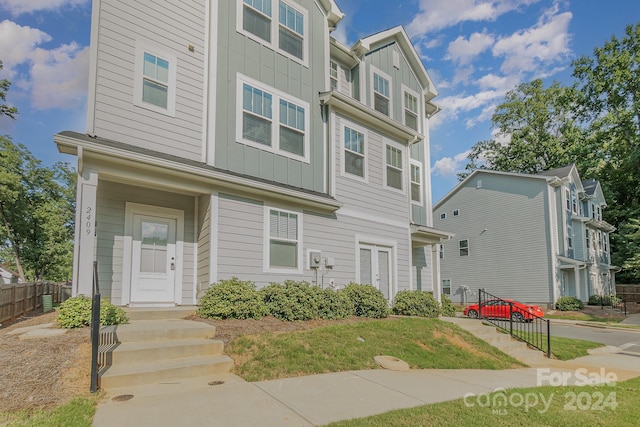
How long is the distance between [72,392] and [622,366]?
10.9 metres

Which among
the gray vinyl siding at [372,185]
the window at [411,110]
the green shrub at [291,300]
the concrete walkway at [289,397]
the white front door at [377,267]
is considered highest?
the window at [411,110]

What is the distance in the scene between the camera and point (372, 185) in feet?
40.8

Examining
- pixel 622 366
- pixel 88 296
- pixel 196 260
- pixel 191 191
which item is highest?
pixel 191 191

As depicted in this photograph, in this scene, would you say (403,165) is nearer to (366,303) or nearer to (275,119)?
(275,119)

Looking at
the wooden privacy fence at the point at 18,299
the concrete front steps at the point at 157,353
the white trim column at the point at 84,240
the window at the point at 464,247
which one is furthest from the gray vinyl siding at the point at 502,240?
the white trim column at the point at 84,240

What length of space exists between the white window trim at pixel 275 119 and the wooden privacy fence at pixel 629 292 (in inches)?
1317

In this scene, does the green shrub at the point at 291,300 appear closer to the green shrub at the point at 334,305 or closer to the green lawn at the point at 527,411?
the green shrub at the point at 334,305

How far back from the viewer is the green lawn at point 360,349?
5.93 m

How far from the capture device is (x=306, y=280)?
1007 cm

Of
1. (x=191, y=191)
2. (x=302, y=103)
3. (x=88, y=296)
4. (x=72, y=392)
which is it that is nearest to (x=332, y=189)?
(x=302, y=103)

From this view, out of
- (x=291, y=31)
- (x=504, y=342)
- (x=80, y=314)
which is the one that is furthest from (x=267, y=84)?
(x=504, y=342)

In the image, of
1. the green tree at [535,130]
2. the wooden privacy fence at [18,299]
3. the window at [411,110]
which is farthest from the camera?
the green tree at [535,130]

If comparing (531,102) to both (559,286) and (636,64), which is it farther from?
(559,286)

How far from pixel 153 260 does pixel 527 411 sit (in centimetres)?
729
